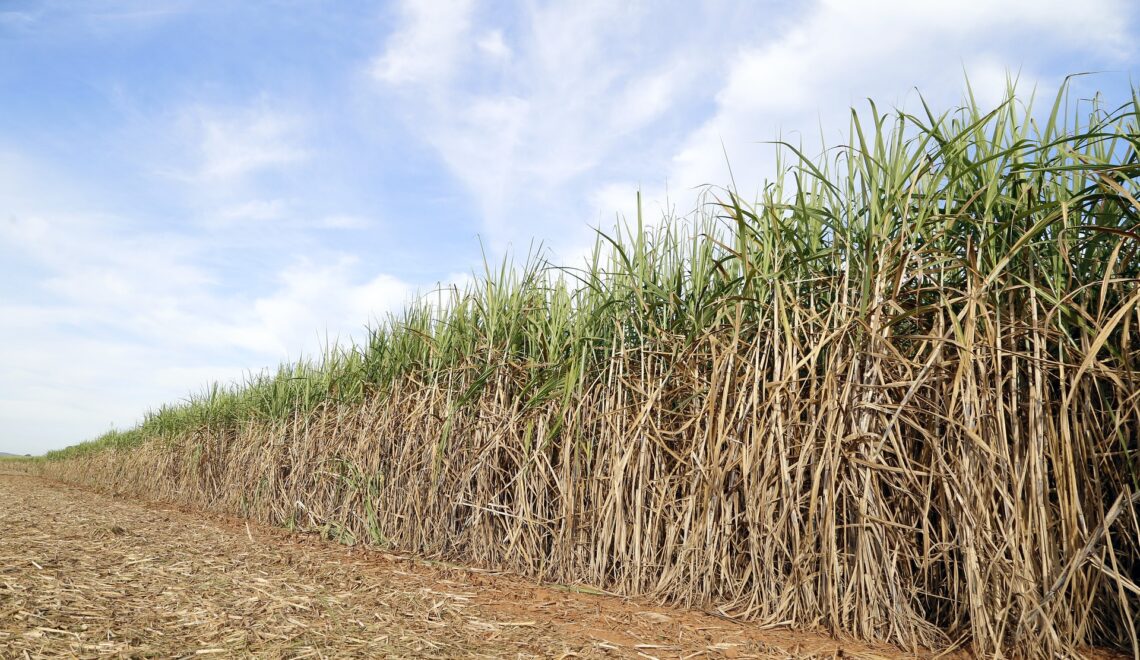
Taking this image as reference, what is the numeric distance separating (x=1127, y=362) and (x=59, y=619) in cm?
355

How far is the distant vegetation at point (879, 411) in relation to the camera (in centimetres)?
208

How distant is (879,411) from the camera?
2.29 metres

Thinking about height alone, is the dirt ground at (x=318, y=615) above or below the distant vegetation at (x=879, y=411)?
below

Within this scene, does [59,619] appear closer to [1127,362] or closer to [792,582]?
[792,582]

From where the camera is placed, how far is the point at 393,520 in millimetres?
4367

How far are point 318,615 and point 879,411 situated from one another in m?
2.14

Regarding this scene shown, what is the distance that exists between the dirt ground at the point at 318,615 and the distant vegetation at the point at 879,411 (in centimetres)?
25

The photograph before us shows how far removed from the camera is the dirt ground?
210cm

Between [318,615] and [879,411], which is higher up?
[879,411]

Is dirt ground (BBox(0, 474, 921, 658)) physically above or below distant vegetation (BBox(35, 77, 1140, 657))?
below

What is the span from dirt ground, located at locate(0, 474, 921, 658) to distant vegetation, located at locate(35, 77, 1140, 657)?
0.25m

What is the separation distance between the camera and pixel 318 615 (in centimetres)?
246

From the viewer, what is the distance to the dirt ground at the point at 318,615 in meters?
2.10

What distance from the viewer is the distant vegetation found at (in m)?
2.08
